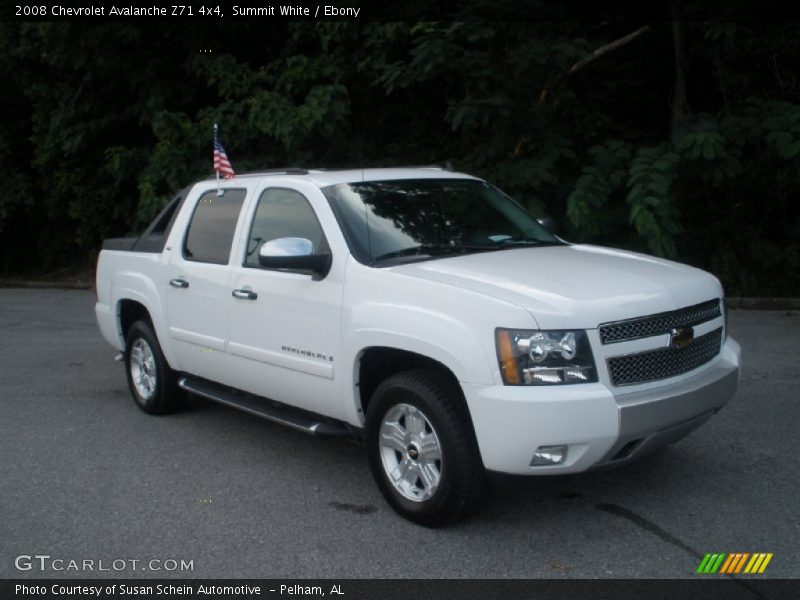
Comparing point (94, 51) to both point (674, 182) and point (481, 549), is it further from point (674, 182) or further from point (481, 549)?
point (481, 549)

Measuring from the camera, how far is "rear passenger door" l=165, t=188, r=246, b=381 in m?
6.02

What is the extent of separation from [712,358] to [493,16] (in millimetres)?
7825

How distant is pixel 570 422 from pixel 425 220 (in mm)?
1889

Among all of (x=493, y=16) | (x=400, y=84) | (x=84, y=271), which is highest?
(x=493, y=16)

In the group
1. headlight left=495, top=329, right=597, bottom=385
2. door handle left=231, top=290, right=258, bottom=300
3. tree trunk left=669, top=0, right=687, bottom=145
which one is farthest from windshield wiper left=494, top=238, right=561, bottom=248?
tree trunk left=669, top=0, right=687, bottom=145

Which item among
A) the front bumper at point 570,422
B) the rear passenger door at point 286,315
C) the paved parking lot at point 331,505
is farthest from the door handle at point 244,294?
the front bumper at point 570,422

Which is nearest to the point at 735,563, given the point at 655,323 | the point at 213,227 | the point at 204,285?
the point at 655,323

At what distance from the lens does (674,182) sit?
1185 centimetres

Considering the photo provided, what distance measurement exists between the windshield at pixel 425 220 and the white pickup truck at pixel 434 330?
0.02m

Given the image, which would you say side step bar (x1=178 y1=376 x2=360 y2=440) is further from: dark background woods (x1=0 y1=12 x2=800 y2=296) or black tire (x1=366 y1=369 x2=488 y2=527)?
dark background woods (x1=0 y1=12 x2=800 y2=296)

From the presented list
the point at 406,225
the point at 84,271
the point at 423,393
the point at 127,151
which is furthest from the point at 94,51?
the point at 423,393

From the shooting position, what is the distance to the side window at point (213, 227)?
617cm

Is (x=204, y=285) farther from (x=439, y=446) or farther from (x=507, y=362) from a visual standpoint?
(x=507, y=362)
